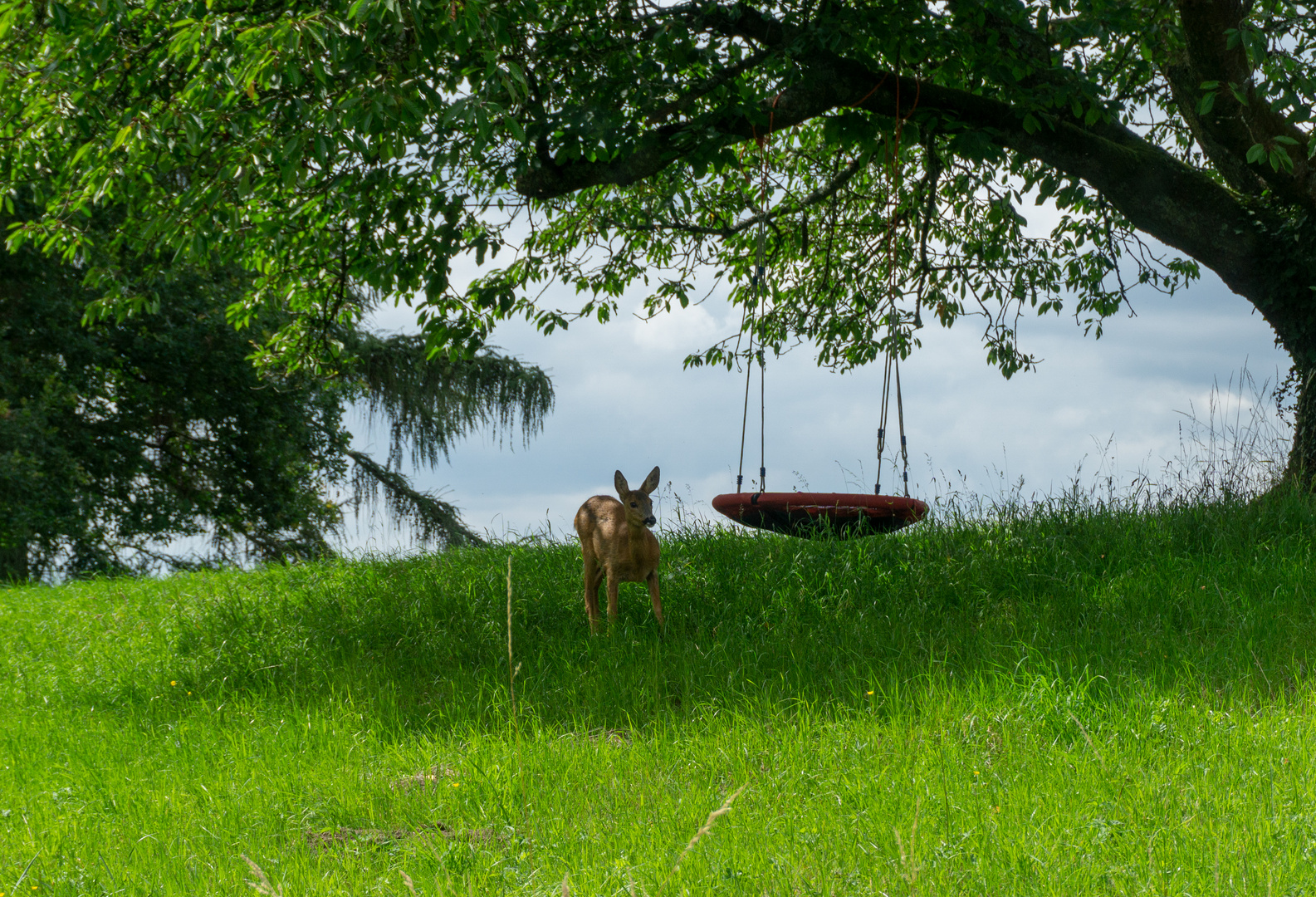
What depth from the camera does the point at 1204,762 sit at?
4.52m

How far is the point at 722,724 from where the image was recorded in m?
5.46

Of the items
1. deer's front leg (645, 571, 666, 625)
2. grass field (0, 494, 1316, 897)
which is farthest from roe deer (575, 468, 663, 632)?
grass field (0, 494, 1316, 897)

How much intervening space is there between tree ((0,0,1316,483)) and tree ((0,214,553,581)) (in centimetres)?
358

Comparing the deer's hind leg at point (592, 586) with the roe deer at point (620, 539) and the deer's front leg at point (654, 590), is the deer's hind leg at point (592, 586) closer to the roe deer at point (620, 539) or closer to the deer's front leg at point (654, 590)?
the roe deer at point (620, 539)

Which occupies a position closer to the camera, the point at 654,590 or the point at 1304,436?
the point at 654,590

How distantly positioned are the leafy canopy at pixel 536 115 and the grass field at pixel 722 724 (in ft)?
7.08

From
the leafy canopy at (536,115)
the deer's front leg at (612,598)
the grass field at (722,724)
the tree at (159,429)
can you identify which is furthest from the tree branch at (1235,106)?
the tree at (159,429)

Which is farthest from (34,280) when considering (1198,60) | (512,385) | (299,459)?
(1198,60)

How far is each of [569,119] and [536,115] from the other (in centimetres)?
51

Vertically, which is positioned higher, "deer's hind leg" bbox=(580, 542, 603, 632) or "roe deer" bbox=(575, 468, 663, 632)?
"roe deer" bbox=(575, 468, 663, 632)

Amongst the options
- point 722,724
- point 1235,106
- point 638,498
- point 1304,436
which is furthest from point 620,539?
point 1235,106

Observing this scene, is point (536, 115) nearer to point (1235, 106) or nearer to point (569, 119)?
point (569, 119)

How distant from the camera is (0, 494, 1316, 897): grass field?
3.74 metres

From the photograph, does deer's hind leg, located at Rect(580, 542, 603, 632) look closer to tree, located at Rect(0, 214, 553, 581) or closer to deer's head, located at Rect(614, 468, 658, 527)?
deer's head, located at Rect(614, 468, 658, 527)
